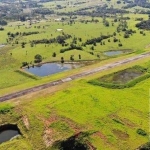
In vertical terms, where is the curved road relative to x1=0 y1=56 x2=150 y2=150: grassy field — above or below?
above

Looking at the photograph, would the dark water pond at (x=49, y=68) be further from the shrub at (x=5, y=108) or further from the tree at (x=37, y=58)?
the shrub at (x=5, y=108)

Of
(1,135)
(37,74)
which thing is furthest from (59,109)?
(37,74)

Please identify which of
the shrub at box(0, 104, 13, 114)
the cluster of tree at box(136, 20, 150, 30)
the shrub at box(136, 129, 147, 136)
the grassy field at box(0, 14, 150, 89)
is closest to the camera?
the shrub at box(136, 129, 147, 136)

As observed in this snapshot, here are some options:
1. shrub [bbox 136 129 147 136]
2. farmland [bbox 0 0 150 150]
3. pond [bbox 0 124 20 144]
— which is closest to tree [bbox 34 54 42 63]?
farmland [bbox 0 0 150 150]

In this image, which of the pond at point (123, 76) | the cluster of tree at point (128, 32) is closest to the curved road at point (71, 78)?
the pond at point (123, 76)

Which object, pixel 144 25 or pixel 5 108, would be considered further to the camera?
pixel 144 25

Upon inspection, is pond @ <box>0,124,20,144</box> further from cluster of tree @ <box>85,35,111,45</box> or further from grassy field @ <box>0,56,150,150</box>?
cluster of tree @ <box>85,35,111,45</box>

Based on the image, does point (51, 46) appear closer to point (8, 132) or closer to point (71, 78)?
point (71, 78)

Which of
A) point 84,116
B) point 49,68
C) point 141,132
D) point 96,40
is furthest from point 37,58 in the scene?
point 141,132
